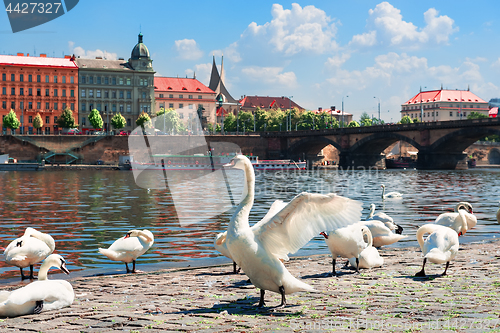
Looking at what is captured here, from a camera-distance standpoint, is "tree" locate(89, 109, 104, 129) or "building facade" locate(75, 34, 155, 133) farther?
"building facade" locate(75, 34, 155, 133)

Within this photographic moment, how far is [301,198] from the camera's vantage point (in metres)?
6.66

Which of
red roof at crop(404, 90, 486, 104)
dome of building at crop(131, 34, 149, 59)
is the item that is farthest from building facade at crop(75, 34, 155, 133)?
red roof at crop(404, 90, 486, 104)

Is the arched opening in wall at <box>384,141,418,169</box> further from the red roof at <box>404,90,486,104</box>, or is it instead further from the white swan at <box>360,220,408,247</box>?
the white swan at <box>360,220,408,247</box>

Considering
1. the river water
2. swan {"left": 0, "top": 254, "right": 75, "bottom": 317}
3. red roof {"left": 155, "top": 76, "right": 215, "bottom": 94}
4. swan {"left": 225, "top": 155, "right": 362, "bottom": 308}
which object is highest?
red roof {"left": 155, "top": 76, "right": 215, "bottom": 94}

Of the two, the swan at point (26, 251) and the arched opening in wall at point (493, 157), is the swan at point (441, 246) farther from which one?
the arched opening in wall at point (493, 157)

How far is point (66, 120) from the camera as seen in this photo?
99.4m

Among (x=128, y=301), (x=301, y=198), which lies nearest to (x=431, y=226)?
(x=301, y=198)

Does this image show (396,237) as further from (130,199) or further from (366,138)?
(366,138)

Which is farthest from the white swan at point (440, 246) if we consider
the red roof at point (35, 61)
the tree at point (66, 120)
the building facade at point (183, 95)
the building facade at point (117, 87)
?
the building facade at point (183, 95)

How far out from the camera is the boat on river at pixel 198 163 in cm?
8330

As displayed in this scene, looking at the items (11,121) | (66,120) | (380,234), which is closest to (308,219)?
(380,234)

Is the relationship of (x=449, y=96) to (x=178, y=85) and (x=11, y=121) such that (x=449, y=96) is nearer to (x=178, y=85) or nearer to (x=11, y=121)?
(x=178, y=85)

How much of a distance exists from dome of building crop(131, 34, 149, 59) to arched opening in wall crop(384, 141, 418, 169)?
173 ft

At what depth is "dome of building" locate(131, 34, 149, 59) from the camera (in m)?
116
